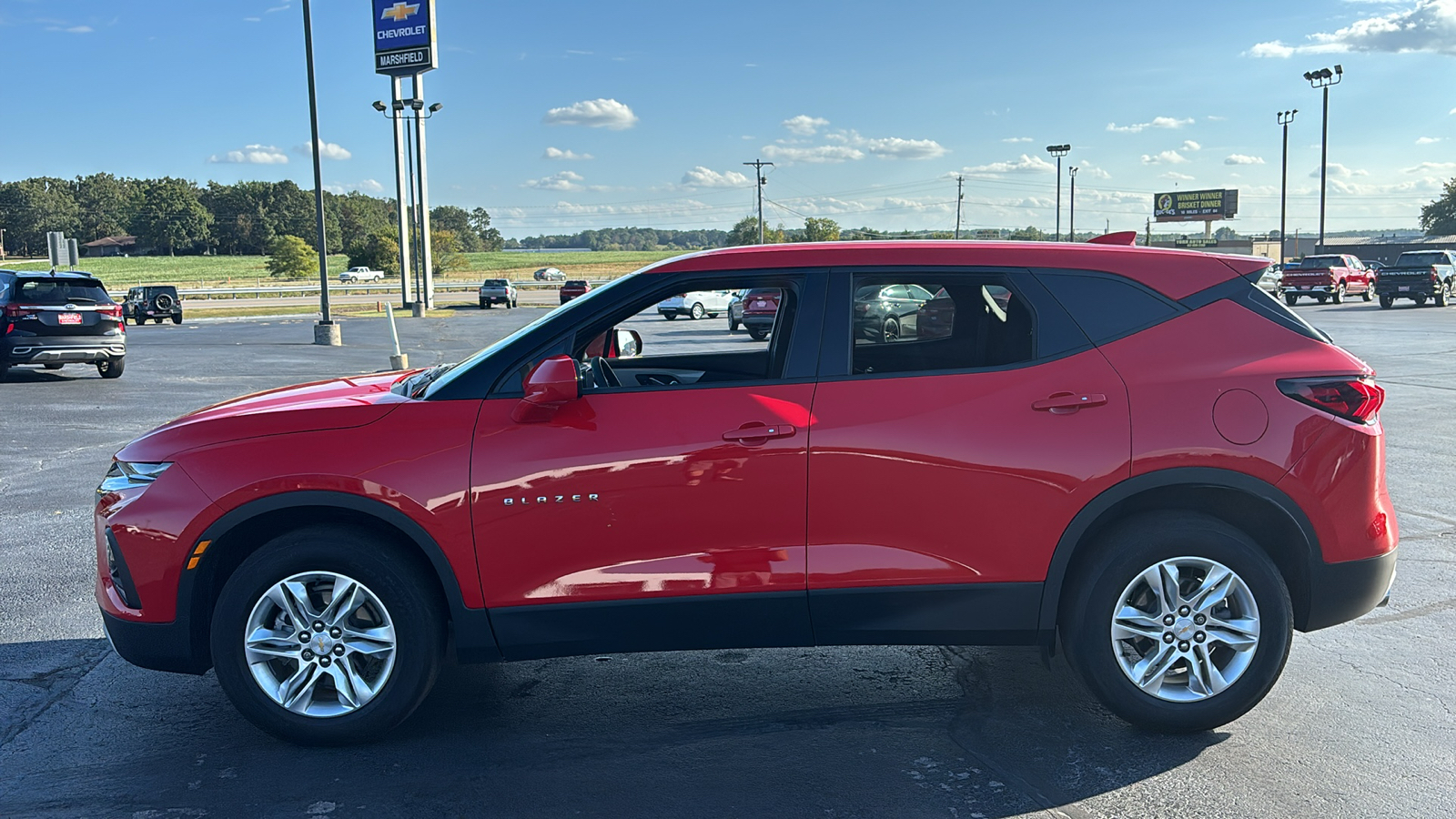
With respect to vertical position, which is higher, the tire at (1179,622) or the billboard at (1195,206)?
the billboard at (1195,206)

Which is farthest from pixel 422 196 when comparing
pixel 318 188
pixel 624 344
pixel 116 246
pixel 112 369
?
pixel 116 246

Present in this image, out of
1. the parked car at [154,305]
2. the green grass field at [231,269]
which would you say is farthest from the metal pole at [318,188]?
the green grass field at [231,269]

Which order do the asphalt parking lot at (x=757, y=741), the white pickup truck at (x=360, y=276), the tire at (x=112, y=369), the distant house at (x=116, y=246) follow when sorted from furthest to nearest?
the distant house at (x=116, y=246) < the white pickup truck at (x=360, y=276) < the tire at (x=112, y=369) < the asphalt parking lot at (x=757, y=741)

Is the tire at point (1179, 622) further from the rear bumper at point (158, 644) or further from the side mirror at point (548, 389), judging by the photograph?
the rear bumper at point (158, 644)

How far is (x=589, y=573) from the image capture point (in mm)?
3723

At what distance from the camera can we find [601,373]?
13.6 ft

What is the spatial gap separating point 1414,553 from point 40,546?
8.63 meters

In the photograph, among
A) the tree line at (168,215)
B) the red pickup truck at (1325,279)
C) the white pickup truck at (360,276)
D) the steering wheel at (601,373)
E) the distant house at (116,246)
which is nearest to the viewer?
the steering wheel at (601,373)

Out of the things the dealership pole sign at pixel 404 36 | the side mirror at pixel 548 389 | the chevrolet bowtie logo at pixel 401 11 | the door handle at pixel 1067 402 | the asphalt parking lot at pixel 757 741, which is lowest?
the asphalt parking lot at pixel 757 741

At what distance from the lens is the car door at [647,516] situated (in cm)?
367

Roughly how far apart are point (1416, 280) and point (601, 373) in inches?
1523

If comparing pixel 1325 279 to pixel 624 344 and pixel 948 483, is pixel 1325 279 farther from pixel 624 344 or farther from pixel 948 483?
pixel 948 483

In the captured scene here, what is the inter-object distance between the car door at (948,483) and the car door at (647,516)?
0.40ft

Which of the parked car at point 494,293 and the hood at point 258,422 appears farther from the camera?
the parked car at point 494,293
